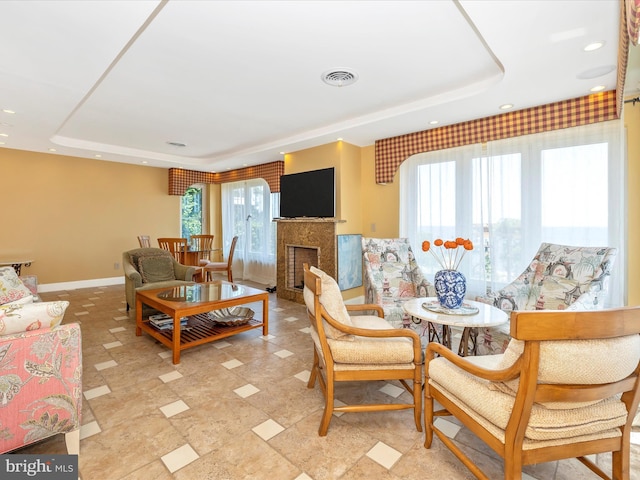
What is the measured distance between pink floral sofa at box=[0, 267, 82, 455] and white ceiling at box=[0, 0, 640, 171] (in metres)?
1.69

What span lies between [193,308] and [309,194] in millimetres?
2602

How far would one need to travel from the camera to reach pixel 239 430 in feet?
6.05

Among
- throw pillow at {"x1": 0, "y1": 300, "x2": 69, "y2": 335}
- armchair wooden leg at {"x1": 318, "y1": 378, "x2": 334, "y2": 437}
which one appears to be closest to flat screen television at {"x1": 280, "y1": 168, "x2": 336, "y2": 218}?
armchair wooden leg at {"x1": 318, "y1": 378, "x2": 334, "y2": 437}

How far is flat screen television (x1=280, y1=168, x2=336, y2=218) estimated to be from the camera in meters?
4.52

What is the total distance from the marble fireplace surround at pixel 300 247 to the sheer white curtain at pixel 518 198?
108 cm

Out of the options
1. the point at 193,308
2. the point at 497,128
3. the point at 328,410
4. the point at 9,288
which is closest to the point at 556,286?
the point at 497,128

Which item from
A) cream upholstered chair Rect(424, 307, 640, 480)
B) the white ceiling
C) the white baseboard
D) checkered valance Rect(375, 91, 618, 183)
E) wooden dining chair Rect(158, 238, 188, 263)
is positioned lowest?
the white baseboard

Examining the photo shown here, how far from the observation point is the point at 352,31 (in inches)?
81.6

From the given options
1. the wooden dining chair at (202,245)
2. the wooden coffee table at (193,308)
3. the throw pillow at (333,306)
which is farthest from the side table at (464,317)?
the wooden dining chair at (202,245)

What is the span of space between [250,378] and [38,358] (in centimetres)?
137

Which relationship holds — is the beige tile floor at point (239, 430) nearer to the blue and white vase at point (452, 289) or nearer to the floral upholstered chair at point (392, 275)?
the blue and white vase at point (452, 289)

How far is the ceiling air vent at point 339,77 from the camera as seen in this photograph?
2.62 m

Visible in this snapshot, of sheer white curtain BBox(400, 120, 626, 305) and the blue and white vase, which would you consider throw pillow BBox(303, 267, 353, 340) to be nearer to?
the blue and white vase

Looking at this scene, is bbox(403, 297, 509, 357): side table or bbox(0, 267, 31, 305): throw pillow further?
bbox(0, 267, 31, 305): throw pillow
